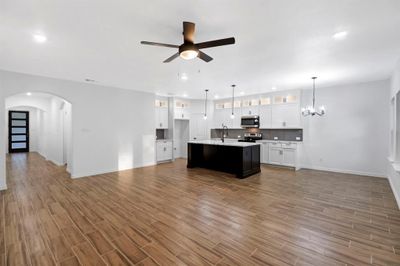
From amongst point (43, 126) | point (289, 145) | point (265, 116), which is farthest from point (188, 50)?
point (43, 126)

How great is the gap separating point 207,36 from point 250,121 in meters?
5.46

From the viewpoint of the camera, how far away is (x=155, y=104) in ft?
25.2

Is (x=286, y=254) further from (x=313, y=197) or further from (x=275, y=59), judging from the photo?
(x=275, y=59)

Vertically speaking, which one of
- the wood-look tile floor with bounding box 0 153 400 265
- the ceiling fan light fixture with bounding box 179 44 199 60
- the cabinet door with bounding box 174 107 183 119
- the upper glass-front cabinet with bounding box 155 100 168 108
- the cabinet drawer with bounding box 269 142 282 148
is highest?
the upper glass-front cabinet with bounding box 155 100 168 108

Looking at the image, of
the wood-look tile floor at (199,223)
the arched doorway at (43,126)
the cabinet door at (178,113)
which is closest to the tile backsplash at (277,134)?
the wood-look tile floor at (199,223)

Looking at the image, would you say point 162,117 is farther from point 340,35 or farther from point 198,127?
point 340,35

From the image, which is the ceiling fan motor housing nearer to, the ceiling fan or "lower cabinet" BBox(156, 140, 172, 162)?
the ceiling fan

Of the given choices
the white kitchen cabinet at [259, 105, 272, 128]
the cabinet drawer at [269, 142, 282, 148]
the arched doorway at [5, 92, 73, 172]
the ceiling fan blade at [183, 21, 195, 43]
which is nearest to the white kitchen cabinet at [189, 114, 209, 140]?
the white kitchen cabinet at [259, 105, 272, 128]

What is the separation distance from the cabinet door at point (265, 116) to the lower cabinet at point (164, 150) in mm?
4014

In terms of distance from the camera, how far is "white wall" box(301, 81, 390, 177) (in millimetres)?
5410

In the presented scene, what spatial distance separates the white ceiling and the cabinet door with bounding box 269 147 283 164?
3099 millimetres

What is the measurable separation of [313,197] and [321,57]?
2843 mm

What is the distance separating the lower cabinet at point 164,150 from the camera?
25.4ft

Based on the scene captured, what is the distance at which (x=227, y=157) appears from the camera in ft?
19.4
